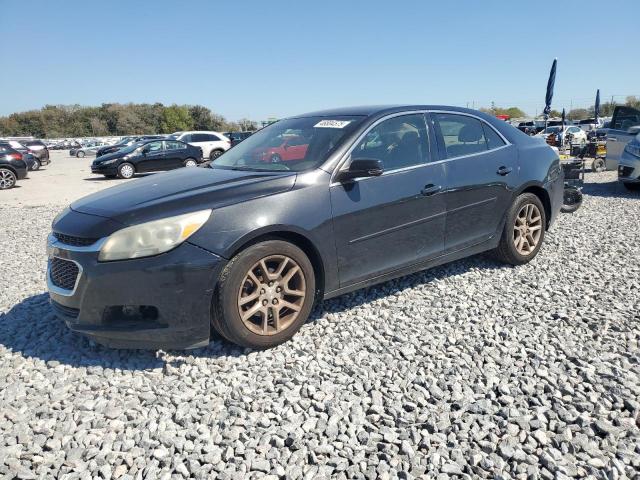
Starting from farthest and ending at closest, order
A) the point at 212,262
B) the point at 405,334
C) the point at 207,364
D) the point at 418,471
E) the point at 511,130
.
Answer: the point at 511,130, the point at 405,334, the point at 207,364, the point at 212,262, the point at 418,471

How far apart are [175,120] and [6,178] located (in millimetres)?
72549

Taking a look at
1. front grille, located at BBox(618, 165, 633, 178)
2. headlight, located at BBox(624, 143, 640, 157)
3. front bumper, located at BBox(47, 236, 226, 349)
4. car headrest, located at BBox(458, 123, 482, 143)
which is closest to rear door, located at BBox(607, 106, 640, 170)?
headlight, located at BBox(624, 143, 640, 157)

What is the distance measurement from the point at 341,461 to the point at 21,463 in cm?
149

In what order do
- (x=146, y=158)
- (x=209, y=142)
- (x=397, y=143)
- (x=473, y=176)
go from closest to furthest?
(x=397, y=143) < (x=473, y=176) < (x=146, y=158) < (x=209, y=142)

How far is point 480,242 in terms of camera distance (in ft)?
14.5

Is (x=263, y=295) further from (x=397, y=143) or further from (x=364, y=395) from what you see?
(x=397, y=143)

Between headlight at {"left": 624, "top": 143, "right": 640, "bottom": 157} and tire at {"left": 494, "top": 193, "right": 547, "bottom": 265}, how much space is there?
233 inches

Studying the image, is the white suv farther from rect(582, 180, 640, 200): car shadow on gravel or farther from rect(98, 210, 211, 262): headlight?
rect(98, 210, 211, 262): headlight

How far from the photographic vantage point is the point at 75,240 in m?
3.00

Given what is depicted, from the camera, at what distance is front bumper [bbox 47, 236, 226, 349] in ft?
9.31

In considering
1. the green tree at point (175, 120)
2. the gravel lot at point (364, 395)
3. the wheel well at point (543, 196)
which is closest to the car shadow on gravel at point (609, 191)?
the wheel well at point (543, 196)

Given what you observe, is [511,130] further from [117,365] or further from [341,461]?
[117,365]

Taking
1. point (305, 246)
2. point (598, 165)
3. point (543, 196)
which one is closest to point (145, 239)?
point (305, 246)

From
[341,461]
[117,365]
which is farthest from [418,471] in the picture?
[117,365]
